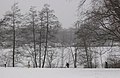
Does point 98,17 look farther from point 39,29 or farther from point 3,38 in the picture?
point 3,38

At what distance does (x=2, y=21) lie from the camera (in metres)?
33.0

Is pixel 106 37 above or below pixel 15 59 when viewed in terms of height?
above

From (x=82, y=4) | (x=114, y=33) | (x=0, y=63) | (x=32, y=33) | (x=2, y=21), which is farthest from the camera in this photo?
(x=0, y=63)

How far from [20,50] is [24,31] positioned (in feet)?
13.1

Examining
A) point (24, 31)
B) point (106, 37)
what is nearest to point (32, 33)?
point (24, 31)

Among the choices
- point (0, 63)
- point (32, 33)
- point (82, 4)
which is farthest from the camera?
point (0, 63)

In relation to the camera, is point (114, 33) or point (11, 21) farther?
point (11, 21)

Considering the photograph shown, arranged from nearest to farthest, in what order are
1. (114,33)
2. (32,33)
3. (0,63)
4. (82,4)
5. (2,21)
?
1. (82,4)
2. (114,33)
3. (2,21)
4. (32,33)
5. (0,63)

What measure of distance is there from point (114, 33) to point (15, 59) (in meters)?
22.1

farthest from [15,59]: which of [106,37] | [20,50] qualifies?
[106,37]

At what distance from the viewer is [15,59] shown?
3709 centimetres

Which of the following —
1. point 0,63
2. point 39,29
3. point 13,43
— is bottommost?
point 0,63

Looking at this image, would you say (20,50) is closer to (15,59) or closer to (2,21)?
(15,59)

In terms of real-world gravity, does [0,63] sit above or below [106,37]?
below
